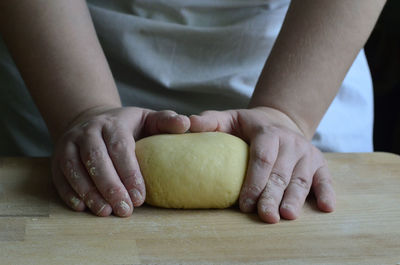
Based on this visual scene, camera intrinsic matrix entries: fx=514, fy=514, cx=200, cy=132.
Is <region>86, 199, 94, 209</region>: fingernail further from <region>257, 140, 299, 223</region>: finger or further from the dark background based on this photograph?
the dark background

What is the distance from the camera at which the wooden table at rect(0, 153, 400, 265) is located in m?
0.80

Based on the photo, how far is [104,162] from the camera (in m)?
0.93

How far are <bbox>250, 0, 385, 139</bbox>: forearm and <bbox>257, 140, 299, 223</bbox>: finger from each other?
0.55ft

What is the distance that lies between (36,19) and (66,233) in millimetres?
519

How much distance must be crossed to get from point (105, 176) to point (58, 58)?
35 centimetres

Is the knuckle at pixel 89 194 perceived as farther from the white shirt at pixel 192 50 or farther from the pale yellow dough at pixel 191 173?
the white shirt at pixel 192 50

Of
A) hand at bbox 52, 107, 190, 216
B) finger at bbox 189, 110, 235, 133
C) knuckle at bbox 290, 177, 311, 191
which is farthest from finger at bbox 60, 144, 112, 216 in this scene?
knuckle at bbox 290, 177, 311, 191

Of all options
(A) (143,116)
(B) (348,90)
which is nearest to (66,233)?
(A) (143,116)

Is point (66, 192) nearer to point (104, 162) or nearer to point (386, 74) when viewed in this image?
point (104, 162)

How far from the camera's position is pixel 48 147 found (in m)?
1.49

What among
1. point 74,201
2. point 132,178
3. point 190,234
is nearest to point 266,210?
point 190,234

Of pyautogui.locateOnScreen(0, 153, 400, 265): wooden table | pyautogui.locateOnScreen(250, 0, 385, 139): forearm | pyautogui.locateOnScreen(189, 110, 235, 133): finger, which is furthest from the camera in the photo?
pyautogui.locateOnScreen(250, 0, 385, 139): forearm

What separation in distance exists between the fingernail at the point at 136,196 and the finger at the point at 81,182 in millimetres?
45

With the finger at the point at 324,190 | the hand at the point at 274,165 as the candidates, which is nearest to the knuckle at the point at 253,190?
the hand at the point at 274,165
